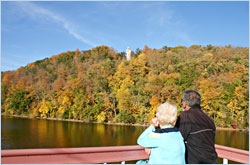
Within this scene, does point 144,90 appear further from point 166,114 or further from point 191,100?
point 166,114

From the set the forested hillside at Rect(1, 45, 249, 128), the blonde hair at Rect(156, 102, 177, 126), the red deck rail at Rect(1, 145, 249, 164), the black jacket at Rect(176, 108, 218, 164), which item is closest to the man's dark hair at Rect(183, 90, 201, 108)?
the black jacket at Rect(176, 108, 218, 164)

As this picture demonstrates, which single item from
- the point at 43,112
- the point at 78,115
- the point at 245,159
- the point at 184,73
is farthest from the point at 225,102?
the point at 43,112

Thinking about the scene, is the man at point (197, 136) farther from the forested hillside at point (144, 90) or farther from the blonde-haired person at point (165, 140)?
the forested hillside at point (144, 90)

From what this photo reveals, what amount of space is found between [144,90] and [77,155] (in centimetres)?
2549

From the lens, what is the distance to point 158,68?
31.7 metres

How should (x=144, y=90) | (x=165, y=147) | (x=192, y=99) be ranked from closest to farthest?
(x=165, y=147), (x=192, y=99), (x=144, y=90)

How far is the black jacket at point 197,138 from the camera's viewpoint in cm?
149

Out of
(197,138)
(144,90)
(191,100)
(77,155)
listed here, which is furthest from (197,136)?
(144,90)

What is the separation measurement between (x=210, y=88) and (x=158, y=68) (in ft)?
33.5

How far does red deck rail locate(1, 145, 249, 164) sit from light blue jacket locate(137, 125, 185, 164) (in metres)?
0.31

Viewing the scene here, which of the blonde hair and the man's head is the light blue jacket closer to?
the blonde hair

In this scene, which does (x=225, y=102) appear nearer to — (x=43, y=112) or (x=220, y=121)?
(x=220, y=121)

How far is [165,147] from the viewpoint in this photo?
1360 mm

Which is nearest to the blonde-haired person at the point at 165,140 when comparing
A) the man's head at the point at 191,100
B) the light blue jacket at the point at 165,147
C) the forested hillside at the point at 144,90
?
the light blue jacket at the point at 165,147
